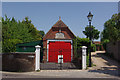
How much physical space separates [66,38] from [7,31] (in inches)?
452

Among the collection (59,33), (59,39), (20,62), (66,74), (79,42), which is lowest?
(66,74)

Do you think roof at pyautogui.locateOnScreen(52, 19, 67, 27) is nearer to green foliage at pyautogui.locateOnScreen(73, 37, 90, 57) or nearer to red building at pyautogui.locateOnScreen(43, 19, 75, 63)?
red building at pyautogui.locateOnScreen(43, 19, 75, 63)

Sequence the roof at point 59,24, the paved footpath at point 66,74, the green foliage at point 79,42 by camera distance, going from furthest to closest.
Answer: the roof at point 59,24 → the green foliage at point 79,42 → the paved footpath at point 66,74

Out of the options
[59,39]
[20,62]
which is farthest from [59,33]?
[20,62]

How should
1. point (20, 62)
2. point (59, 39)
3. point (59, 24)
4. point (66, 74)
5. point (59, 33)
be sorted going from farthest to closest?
1. point (59, 24)
2. point (59, 33)
3. point (59, 39)
4. point (20, 62)
5. point (66, 74)

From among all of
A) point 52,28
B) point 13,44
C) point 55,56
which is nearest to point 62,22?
point 52,28

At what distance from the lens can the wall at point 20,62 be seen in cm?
1188

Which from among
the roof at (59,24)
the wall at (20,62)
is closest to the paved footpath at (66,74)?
the wall at (20,62)

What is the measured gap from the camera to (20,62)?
11.9 metres

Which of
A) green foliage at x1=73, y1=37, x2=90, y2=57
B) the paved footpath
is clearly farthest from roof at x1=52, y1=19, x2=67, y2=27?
the paved footpath

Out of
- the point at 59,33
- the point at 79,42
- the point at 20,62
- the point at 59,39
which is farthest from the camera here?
the point at 59,33

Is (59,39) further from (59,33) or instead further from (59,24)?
(59,24)

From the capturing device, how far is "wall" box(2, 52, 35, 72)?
1188 cm

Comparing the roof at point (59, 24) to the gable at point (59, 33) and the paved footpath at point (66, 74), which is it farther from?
the paved footpath at point (66, 74)
